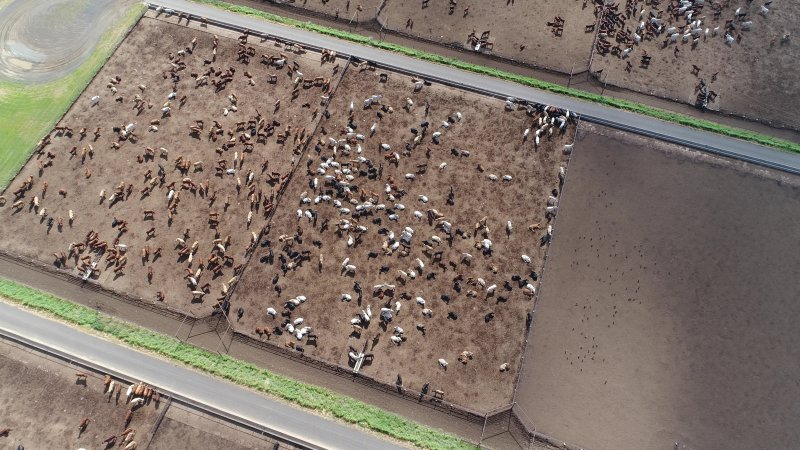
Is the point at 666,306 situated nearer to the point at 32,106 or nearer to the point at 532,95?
the point at 532,95

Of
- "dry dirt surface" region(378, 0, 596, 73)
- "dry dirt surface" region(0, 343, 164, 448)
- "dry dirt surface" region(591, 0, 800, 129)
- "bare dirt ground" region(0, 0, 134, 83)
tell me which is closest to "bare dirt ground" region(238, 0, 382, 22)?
"dry dirt surface" region(378, 0, 596, 73)

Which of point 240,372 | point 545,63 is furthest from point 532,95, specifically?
point 240,372

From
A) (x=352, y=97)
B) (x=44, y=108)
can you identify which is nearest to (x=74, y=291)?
(x=44, y=108)

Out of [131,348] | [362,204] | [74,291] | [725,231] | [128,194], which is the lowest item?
[131,348]

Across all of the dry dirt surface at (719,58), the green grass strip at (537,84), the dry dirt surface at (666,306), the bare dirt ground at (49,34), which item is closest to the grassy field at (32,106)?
the bare dirt ground at (49,34)

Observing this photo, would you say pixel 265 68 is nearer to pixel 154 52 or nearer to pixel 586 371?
pixel 154 52

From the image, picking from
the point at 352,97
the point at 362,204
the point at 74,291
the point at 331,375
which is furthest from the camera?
the point at 352,97
